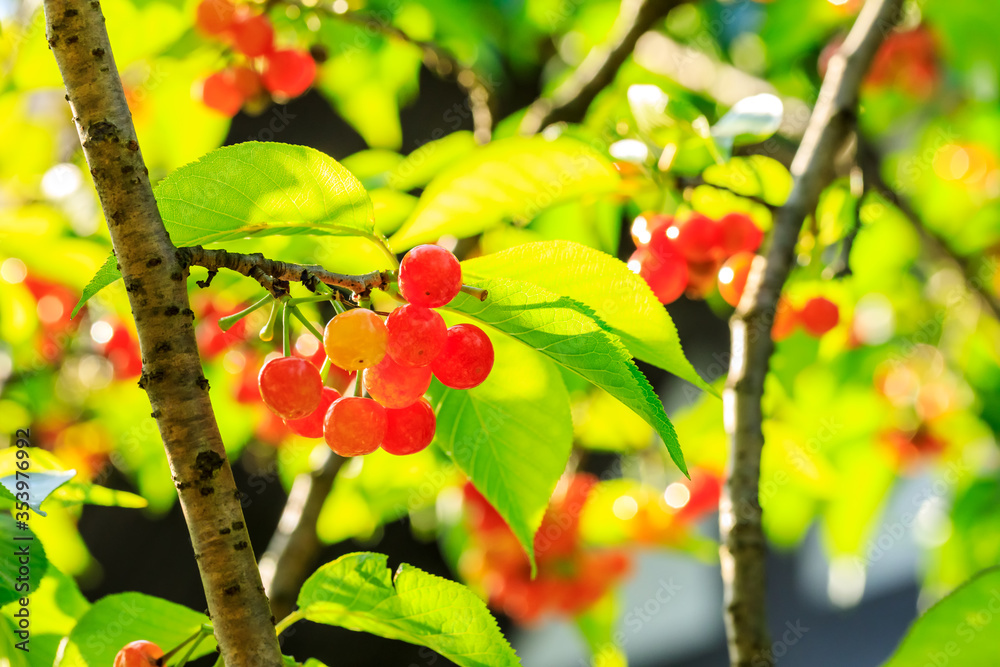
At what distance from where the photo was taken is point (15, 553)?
0.53m

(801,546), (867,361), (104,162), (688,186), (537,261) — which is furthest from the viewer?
(801,546)

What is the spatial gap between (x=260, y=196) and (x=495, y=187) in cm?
31

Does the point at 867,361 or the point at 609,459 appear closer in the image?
the point at 867,361

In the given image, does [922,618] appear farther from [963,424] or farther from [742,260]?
[963,424]

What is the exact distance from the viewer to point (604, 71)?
1.24m

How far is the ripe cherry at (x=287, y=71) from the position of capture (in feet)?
4.83

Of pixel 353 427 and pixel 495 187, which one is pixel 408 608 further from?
pixel 495 187

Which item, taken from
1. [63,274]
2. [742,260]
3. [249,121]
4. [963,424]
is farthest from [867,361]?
[249,121]

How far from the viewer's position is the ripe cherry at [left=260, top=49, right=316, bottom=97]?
1474 mm

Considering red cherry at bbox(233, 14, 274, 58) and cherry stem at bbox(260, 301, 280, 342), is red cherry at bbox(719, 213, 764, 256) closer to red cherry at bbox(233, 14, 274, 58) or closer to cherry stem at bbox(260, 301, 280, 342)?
cherry stem at bbox(260, 301, 280, 342)

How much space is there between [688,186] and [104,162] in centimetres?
74

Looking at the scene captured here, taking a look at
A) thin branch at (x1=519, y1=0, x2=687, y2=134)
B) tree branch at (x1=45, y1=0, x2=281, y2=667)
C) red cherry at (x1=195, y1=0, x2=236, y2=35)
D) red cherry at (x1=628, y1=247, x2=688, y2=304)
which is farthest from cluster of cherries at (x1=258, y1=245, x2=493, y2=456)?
red cherry at (x1=195, y1=0, x2=236, y2=35)

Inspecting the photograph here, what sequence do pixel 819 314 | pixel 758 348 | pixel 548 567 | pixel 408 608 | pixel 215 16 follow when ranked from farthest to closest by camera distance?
1. pixel 548 567
2. pixel 215 16
3. pixel 819 314
4. pixel 758 348
5. pixel 408 608

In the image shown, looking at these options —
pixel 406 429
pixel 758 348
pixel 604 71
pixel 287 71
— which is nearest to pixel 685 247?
pixel 758 348
